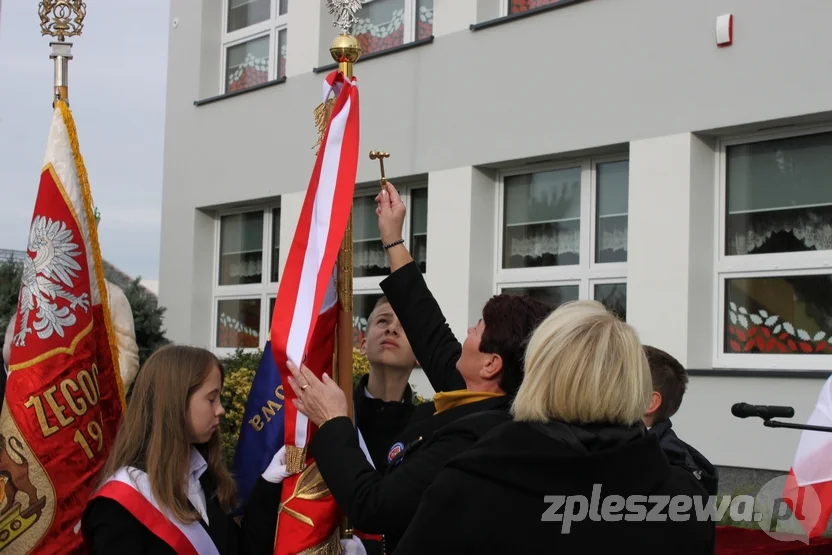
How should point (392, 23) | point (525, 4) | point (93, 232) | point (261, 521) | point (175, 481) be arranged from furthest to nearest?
point (392, 23)
point (525, 4)
point (93, 232)
point (261, 521)
point (175, 481)

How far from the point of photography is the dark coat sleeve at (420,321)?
11.7ft

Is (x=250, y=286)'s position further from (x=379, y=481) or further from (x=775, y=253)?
(x=379, y=481)

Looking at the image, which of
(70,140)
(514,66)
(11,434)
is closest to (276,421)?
(11,434)

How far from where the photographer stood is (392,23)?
10109mm

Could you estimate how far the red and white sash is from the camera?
296 centimetres

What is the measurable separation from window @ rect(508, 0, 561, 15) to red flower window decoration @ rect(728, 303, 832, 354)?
9.77ft

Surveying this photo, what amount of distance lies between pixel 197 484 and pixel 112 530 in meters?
0.33

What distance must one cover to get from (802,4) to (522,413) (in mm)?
5484

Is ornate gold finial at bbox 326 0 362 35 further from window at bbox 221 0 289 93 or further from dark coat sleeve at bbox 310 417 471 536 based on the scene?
window at bbox 221 0 289 93

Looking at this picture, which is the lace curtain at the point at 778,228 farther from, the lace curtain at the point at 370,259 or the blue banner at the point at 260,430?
the blue banner at the point at 260,430

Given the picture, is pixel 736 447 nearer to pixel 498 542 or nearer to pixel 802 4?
pixel 802 4

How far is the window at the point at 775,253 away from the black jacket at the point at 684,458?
346 centimetres

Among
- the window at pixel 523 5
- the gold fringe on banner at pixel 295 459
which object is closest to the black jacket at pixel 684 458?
the gold fringe on banner at pixel 295 459

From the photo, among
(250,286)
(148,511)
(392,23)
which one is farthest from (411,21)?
(148,511)
